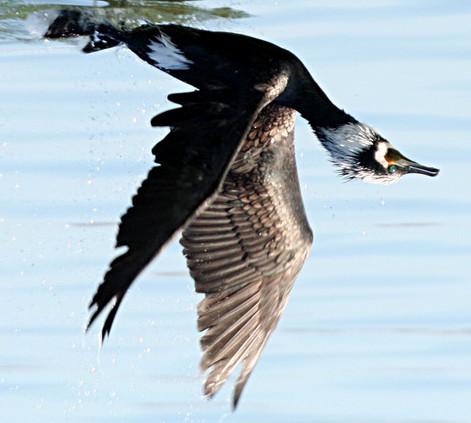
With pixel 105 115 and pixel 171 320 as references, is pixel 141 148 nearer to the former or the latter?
pixel 105 115

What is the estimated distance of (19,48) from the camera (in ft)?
41.8

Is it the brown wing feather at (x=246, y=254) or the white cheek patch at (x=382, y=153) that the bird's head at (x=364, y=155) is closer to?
the white cheek patch at (x=382, y=153)

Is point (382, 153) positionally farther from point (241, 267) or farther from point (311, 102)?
point (241, 267)

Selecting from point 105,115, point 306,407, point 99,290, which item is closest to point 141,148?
point 105,115

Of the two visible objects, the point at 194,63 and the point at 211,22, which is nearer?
the point at 194,63

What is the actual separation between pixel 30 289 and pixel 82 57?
300 centimetres

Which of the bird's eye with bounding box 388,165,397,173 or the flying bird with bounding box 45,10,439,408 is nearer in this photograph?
the flying bird with bounding box 45,10,439,408

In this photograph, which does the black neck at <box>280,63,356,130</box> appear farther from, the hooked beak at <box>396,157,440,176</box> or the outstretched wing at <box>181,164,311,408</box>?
the outstretched wing at <box>181,164,311,408</box>

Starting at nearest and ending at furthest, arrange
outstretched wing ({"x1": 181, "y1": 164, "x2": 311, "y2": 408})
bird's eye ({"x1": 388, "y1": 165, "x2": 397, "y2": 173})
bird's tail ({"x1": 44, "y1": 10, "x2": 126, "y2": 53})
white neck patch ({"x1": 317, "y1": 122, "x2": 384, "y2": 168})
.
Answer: outstretched wing ({"x1": 181, "y1": 164, "x2": 311, "y2": 408}) → bird's tail ({"x1": 44, "y1": 10, "x2": 126, "y2": 53}) → white neck patch ({"x1": 317, "y1": 122, "x2": 384, "y2": 168}) → bird's eye ({"x1": 388, "y1": 165, "x2": 397, "y2": 173})

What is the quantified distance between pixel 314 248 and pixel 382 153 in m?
0.70

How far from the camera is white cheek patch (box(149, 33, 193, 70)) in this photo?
31.4 ft

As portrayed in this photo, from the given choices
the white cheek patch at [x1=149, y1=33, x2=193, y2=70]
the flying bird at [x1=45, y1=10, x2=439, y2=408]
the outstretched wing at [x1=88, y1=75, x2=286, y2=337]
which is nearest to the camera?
the outstretched wing at [x1=88, y1=75, x2=286, y2=337]

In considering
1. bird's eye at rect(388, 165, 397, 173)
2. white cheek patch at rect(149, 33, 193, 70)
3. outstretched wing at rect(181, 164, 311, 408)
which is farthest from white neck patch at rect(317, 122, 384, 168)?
white cheek patch at rect(149, 33, 193, 70)

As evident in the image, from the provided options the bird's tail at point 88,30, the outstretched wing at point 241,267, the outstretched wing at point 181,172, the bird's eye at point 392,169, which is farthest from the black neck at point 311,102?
the bird's tail at point 88,30
